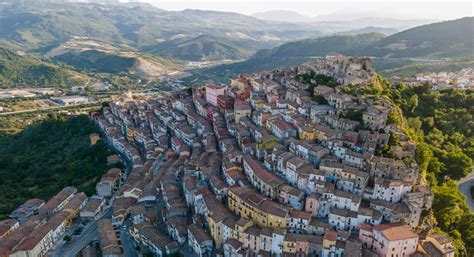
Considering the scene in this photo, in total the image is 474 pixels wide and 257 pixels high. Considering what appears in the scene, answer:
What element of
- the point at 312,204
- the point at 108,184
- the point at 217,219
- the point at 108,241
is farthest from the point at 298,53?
the point at 108,241

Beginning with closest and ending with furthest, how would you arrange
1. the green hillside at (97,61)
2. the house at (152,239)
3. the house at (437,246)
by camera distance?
the house at (437,246)
the house at (152,239)
the green hillside at (97,61)

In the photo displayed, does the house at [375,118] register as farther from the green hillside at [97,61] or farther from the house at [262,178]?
the green hillside at [97,61]

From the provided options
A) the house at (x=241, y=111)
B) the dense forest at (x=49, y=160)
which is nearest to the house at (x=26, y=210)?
the dense forest at (x=49, y=160)

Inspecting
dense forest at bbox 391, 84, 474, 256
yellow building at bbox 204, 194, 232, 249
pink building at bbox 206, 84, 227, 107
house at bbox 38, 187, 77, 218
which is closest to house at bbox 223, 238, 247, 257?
yellow building at bbox 204, 194, 232, 249

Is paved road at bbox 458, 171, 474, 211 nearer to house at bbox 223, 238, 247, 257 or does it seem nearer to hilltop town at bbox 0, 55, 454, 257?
hilltop town at bbox 0, 55, 454, 257

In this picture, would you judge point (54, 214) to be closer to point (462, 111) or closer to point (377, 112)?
point (377, 112)

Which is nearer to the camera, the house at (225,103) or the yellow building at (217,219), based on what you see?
the yellow building at (217,219)
